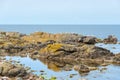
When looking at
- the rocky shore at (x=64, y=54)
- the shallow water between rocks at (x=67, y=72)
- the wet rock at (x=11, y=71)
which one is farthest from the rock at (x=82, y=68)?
the wet rock at (x=11, y=71)

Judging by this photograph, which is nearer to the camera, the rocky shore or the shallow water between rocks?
the shallow water between rocks

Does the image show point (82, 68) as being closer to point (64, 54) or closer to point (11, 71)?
point (11, 71)

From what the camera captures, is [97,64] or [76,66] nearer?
[76,66]

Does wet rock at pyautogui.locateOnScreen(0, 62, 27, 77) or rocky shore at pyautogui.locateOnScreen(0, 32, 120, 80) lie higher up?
wet rock at pyautogui.locateOnScreen(0, 62, 27, 77)

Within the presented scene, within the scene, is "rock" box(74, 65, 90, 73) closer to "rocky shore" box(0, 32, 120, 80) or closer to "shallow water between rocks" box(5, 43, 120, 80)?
"rocky shore" box(0, 32, 120, 80)

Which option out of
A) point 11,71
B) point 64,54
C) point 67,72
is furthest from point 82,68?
point 64,54

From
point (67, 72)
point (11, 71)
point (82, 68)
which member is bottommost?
point (67, 72)

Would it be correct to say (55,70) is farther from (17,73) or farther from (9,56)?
(9,56)

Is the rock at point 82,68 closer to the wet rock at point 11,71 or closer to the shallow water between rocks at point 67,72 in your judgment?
the shallow water between rocks at point 67,72

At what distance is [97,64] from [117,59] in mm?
7506

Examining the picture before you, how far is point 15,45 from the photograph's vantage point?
111312 mm

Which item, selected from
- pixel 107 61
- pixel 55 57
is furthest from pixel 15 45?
pixel 107 61

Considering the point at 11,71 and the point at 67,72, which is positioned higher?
the point at 11,71

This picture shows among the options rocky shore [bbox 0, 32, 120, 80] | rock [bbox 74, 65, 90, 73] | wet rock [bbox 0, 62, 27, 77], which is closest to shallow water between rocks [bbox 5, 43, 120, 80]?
rock [bbox 74, 65, 90, 73]
